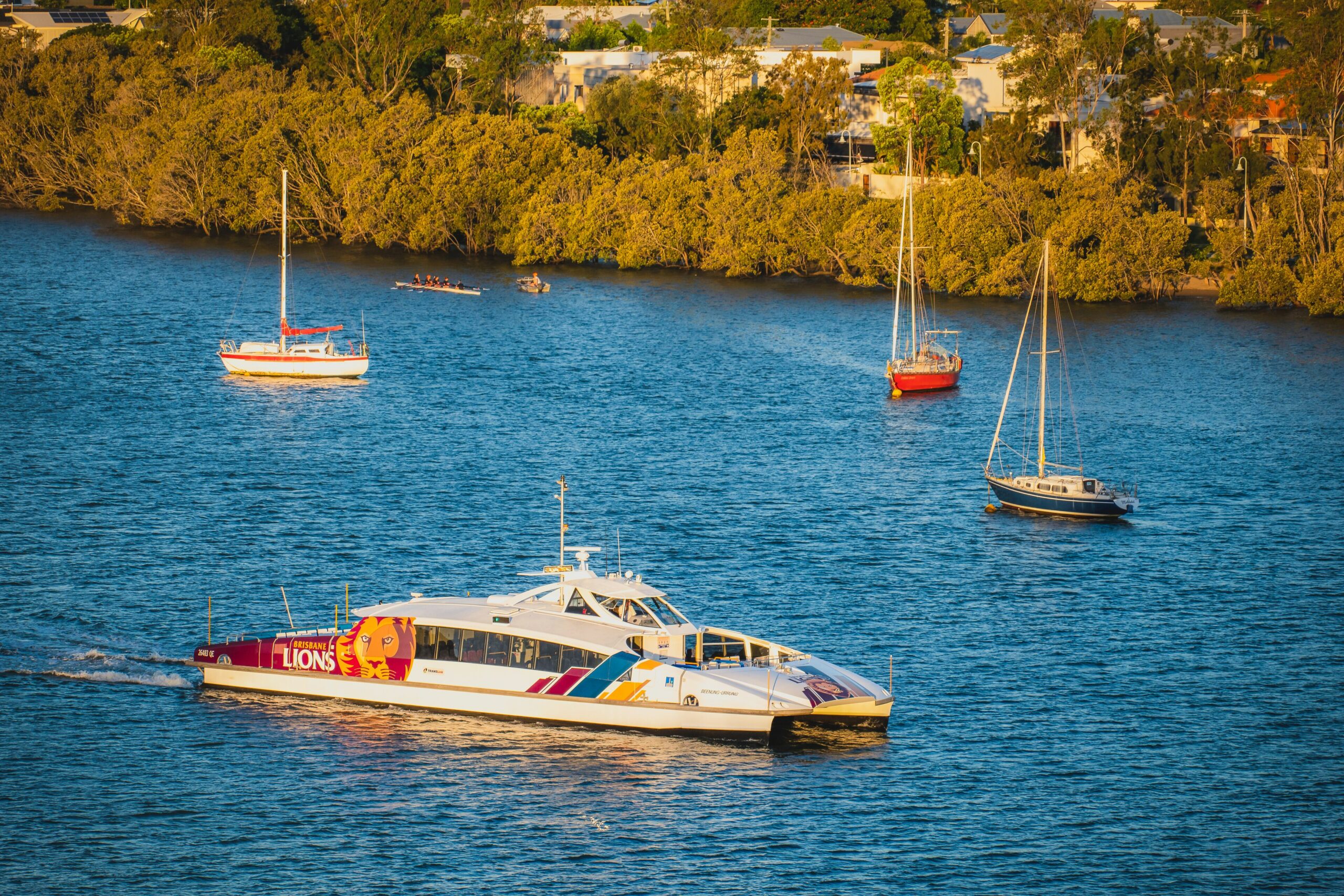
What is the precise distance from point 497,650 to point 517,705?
2.30 meters

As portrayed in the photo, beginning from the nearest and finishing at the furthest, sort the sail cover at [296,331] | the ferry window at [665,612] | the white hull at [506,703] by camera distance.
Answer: the white hull at [506,703], the ferry window at [665,612], the sail cover at [296,331]

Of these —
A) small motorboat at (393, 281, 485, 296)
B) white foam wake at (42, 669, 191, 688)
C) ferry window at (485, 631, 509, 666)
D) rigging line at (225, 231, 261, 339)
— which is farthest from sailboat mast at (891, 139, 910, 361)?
white foam wake at (42, 669, 191, 688)

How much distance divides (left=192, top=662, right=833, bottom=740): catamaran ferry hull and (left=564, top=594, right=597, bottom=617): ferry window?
4115 millimetres

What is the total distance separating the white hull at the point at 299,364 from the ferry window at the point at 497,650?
241 ft

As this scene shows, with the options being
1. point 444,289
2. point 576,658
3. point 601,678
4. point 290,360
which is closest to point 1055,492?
point 601,678

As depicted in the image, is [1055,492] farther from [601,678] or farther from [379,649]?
[379,649]

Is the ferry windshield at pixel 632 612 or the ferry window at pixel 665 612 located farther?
the ferry window at pixel 665 612

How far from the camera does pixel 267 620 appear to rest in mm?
75625

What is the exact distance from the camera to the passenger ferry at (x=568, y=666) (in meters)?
62.6

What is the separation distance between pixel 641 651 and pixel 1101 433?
65351 mm

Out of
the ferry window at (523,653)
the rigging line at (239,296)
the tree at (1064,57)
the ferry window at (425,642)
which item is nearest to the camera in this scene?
Result: the ferry window at (523,653)

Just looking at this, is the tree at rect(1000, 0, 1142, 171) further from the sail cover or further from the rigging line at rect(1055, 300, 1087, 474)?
the sail cover

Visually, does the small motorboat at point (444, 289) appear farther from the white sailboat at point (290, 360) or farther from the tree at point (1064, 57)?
the tree at point (1064, 57)

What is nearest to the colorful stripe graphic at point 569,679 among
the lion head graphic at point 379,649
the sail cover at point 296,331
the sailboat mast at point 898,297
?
the lion head graphic at point 379,649
